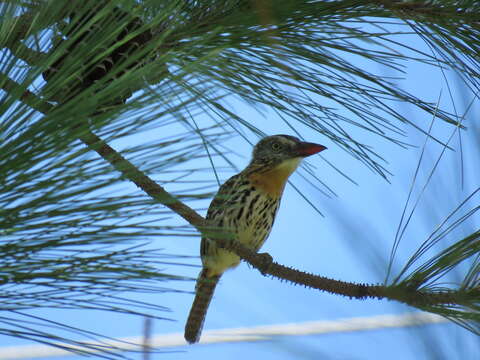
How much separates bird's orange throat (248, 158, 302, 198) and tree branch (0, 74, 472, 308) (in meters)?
1.03

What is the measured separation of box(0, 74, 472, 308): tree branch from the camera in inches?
42.5

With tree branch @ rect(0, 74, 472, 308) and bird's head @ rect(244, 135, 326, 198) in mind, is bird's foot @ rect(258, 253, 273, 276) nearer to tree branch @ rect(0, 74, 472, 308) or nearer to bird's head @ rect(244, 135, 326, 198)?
tree branch @ rect(0, 74, 472, 308)

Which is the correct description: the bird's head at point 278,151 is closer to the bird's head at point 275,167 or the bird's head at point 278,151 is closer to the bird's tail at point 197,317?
the bird's head at point 275,167

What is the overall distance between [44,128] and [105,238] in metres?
0.19

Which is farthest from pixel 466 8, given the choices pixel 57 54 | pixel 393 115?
pixel 57 54

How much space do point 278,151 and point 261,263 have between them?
1299mm

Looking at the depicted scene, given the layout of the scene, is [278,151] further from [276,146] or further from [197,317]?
[197,317]

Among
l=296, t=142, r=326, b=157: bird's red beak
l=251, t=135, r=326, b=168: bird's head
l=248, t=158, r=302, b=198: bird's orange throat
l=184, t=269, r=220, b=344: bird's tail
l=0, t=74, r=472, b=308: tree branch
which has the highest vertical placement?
l=251, t=135, r=326, b=168: bird's head

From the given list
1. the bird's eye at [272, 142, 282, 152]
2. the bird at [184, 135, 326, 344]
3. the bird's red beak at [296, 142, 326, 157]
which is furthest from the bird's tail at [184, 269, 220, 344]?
the bird's red beak at [296, 142, 326, 157]

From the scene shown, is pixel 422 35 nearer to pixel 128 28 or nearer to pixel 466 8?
pixel 466 8

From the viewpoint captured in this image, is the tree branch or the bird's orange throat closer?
the tree branch

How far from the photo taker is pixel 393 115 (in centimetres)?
182

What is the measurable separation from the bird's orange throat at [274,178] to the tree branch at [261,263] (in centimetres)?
103

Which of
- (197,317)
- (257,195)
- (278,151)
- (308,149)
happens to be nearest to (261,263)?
(308,149)
